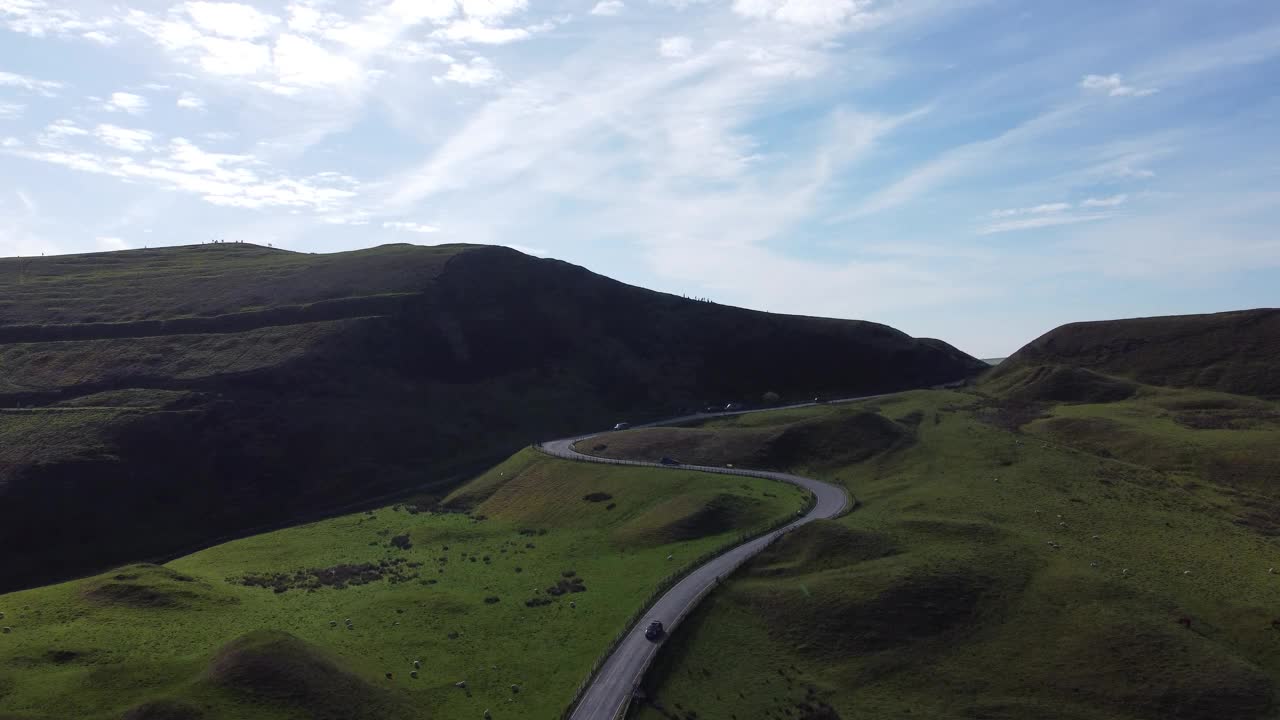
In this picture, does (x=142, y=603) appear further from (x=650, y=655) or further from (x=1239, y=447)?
(x=1239, y=447)

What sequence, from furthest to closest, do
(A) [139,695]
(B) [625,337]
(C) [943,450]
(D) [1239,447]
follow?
(B) [625,337] → (C) [943,450] → (D) [1239,447] → (A) [139,695]

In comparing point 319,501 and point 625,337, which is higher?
point 625,337

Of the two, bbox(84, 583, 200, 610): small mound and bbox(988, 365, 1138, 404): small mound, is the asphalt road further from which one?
bbox(988, 365, 1138, 404): small mound

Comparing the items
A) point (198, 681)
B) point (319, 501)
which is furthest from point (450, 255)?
point (198, 681)

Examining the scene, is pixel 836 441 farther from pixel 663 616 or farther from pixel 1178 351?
pixel 1178 351

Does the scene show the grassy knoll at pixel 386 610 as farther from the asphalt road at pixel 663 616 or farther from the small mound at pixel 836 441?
the small mound at pixel 836 441

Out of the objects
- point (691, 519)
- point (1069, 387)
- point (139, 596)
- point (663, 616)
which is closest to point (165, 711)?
point (139, 596)
